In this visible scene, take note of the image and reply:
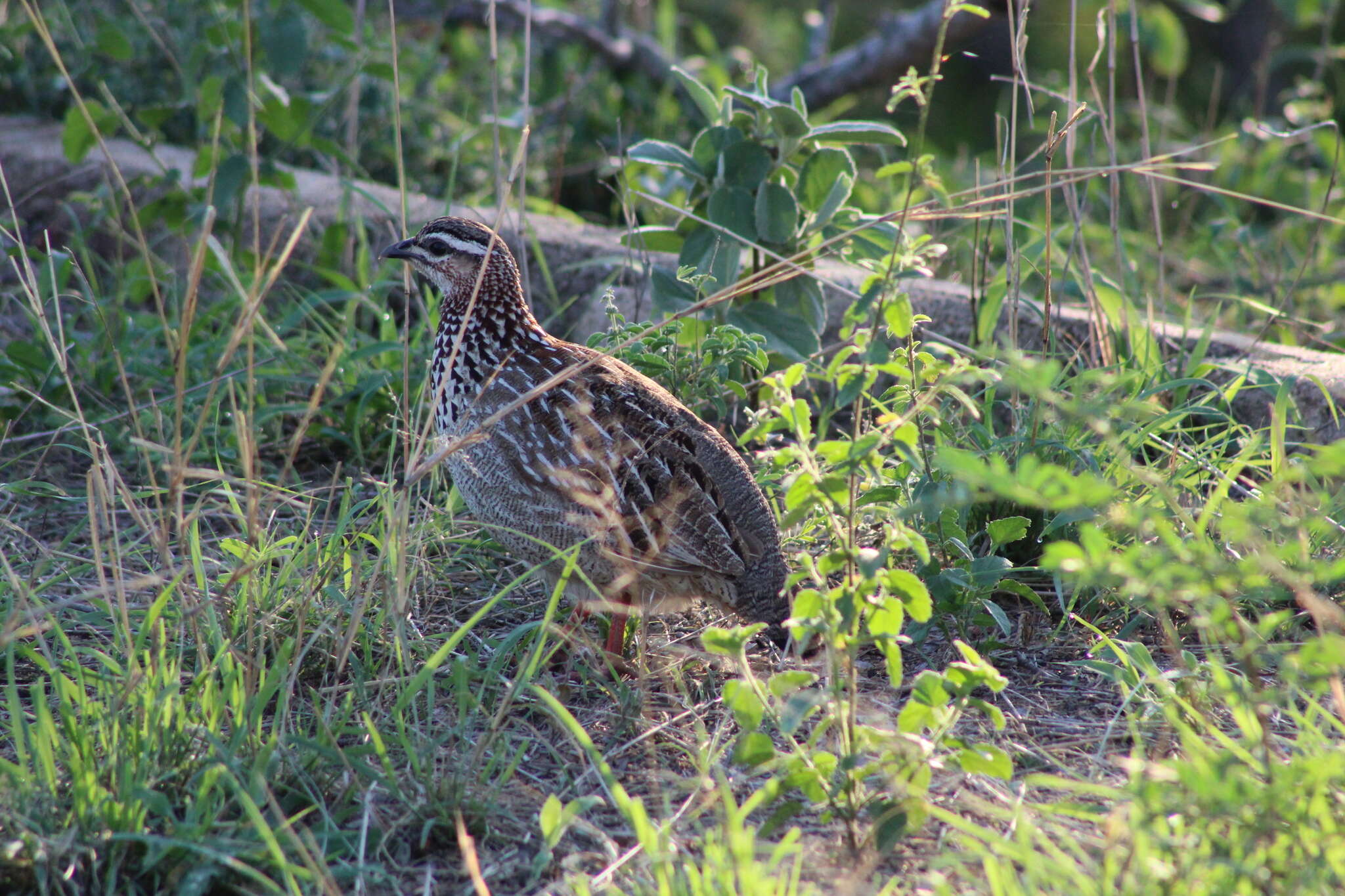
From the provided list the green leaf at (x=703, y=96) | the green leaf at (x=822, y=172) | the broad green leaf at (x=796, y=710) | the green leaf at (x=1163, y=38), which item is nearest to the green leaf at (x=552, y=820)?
the broad green leaf at (x=796, y=710)

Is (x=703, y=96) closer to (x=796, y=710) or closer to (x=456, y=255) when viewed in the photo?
(x=456, y=255)

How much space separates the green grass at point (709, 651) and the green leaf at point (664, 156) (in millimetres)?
671

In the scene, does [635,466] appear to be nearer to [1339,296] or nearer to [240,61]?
[240,61]

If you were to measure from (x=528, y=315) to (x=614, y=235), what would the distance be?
1867 millimetres

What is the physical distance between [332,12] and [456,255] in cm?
185

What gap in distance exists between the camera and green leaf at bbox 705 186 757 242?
4.38 m

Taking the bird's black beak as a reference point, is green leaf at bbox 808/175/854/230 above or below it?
above

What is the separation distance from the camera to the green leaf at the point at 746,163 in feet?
14.5

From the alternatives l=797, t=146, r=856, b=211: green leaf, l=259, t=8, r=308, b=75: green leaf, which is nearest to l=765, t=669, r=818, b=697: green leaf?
l=797, t=146, r=856, b=211: green leaf

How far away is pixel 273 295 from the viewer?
18.5 ft

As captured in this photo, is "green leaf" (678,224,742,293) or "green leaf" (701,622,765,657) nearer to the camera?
"green leaf" (701,622,765,657)

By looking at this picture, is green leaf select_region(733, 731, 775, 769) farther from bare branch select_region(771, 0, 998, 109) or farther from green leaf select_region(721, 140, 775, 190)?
bare branch select_region(771, 0, 998, 109)

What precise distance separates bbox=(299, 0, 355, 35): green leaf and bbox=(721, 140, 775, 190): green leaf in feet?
6.46

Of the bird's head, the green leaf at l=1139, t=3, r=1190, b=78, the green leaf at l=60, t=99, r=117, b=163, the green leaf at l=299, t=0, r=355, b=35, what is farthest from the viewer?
the green leaf at l=1139, t=3, r=1190, b=78
